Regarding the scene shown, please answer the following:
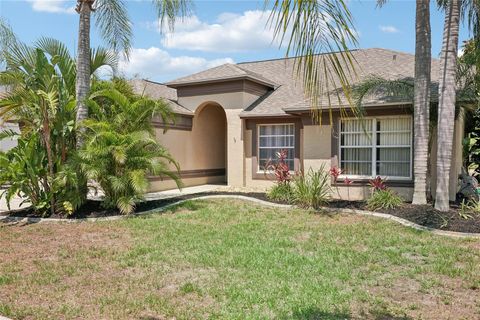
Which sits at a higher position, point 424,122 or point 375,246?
point 424,122

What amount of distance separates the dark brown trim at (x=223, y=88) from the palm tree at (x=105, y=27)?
213 inches

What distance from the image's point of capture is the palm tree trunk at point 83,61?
1194 centimetres

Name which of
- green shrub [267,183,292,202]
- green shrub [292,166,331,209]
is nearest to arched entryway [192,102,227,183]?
green shrub [267,183,292,202]

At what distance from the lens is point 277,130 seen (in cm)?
1734

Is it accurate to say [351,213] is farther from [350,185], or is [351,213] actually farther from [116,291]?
[116,291]

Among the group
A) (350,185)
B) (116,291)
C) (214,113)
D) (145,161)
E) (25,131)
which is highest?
(214,113)

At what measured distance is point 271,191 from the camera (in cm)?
1420

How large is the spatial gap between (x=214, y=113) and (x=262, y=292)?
1599cm

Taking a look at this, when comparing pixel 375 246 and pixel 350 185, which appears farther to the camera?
pixel 350 185

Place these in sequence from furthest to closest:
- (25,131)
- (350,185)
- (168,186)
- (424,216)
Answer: (168,186) → (350,185) → (25,131) → (424,216)

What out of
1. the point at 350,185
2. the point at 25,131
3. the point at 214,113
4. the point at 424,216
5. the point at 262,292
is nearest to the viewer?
the point at 262,292

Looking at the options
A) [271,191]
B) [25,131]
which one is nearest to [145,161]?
[25,131]

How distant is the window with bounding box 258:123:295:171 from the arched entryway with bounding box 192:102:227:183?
10.5 ft

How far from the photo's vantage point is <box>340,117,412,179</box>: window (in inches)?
534
